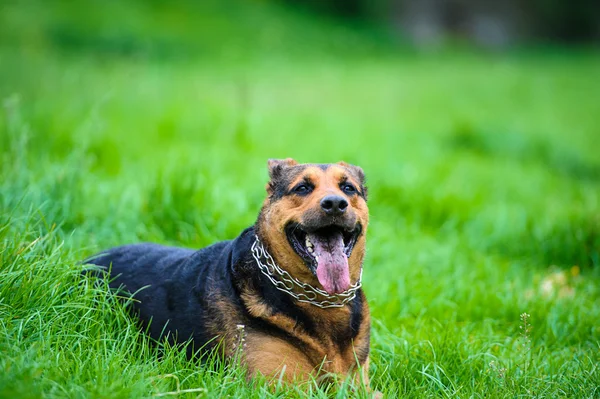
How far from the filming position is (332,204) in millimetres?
3229

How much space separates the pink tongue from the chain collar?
0.07 metres

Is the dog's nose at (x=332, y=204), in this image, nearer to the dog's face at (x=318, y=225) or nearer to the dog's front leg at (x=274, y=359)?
the dog's face at (x=318, y=225)

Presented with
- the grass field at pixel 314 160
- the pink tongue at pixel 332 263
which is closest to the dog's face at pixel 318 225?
the pink tongue at pixel 332 263

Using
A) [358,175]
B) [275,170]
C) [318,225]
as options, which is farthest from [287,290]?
[358,175]

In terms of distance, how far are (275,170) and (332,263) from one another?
32.7 inches

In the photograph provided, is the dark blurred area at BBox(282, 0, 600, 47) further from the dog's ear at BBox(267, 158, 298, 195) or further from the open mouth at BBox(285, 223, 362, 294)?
the open mouth at BBox(285, 223, 362, 294)

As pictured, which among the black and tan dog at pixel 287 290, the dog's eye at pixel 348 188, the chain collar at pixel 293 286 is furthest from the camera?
the dog's eye at pixel 348 188

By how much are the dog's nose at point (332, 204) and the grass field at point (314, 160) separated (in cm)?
95

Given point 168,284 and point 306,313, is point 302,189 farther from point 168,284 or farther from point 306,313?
point 168,284

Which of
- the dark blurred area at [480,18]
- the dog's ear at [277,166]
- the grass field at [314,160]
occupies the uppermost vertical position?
the dark blurred area at [480,18]

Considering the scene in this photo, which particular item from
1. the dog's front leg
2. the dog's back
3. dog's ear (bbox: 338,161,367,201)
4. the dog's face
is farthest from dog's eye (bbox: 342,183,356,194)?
the dog's front leg

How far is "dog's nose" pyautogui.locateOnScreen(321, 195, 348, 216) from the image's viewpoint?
323 cm

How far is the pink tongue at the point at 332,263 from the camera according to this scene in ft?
10.6

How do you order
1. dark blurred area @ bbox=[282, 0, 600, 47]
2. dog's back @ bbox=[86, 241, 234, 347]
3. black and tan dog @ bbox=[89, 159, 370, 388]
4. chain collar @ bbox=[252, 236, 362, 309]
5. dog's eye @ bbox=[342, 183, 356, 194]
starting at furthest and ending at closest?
dark blurred area @ bbox=[282, 0, 600, 47], dog's eye @ bbox=[342, 183, 356, 194], dog's back @ bbox=[86, 241, 234, 347], chain collar @ bbox=[252, 236, 362, 309], black and tan dog @ bbox=[89, 159, 370, 388]
